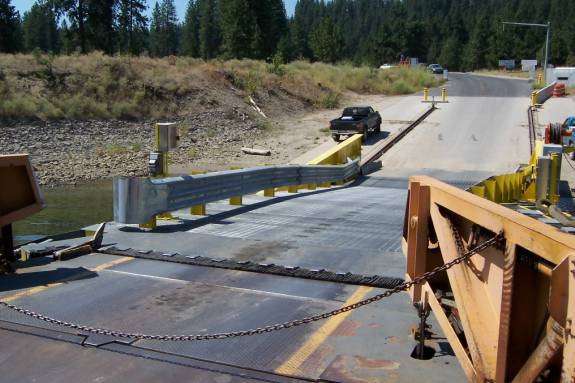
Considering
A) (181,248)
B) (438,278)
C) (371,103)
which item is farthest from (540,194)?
(371,103)

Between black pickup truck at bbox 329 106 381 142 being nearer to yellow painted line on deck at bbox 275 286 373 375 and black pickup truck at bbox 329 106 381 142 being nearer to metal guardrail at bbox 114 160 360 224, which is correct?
metal guardrail at bbox 114 160 360 224

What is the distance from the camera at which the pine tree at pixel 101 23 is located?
64.6 m

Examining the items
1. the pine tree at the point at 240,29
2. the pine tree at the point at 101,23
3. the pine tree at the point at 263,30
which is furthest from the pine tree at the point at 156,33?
the pine tree at the point at 101,23

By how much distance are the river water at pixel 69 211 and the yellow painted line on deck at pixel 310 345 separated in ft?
30.3

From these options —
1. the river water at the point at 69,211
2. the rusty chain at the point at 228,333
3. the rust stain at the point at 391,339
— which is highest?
the rusty chain at the point at 228,333

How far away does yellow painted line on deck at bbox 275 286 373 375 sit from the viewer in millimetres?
4570

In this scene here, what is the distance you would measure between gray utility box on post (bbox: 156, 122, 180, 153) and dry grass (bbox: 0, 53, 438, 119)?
2393cm

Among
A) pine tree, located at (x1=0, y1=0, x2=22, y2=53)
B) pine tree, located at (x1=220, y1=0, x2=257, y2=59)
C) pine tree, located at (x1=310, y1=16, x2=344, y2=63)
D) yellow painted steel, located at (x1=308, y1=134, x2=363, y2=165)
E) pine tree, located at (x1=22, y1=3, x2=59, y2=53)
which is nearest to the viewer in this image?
yellow painted steel, located at (x1=308, y1=134, x2=363, y2=165)

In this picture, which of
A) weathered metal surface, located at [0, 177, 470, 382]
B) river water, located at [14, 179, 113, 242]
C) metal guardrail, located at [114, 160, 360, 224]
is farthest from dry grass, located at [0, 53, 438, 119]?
weathered metal surface, located at [0, 177, 470, 382]

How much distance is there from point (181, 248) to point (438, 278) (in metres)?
3.95

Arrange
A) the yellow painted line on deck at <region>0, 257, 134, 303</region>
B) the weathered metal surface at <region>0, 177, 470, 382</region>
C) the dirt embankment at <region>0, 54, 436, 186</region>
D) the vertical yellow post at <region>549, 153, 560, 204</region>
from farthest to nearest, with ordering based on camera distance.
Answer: the dirt embankment at <region>0, 54, 436, 186</region> < the vertical yellow post at <region>549, 153, 560, 204</region> < the yellow painted line on deck at <region>0, 257, 134, 303</region> < the weathered metal surface at <region>0, 177, 470, 382</region>

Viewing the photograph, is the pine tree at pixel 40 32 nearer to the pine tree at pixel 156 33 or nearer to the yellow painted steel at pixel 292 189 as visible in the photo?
the pine tree at pixel 156 33

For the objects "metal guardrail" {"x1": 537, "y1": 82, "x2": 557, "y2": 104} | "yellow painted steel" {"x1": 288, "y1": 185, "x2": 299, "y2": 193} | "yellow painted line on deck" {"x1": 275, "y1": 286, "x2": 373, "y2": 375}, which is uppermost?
"metal guardrail" {"x1": 537, "y1": 82, "x2": 557, "y2": 104}

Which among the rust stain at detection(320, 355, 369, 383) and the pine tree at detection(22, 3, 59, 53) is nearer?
the rust stain at detection(320, 355, 369, 383)
